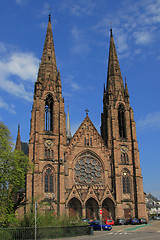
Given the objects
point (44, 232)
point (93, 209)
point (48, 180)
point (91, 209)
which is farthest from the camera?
point (91, 209)

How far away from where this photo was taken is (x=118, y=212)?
47438 mm

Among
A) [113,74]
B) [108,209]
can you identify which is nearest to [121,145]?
[108,209]

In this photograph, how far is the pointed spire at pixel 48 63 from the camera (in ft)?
176

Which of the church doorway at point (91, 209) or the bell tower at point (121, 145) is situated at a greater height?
the bell tower at point (121, 145)

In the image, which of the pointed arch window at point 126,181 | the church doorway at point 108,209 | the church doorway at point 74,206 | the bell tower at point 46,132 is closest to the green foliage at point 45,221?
the bell tower at point 46,132

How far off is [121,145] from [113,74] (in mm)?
15245

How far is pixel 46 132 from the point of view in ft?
161

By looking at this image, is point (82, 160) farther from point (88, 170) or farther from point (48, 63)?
point (48, 63)

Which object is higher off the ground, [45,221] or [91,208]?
[45,221]

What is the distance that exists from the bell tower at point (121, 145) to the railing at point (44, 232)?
2074cm

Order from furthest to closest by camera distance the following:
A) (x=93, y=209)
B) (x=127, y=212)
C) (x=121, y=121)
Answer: (x=121, y=121) < (x=127, y=212) < (x=93, y=209)

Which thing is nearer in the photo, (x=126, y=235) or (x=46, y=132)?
(x=126, y=235)

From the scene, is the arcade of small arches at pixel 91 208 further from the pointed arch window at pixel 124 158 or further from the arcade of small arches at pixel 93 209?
the pointed arch window at pixel 124 158

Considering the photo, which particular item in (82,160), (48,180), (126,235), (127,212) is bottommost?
(126,235)
